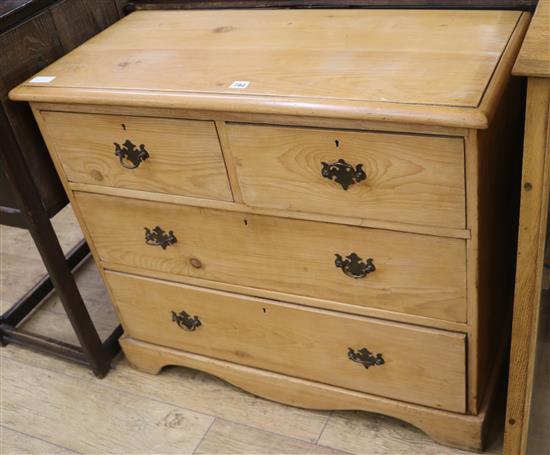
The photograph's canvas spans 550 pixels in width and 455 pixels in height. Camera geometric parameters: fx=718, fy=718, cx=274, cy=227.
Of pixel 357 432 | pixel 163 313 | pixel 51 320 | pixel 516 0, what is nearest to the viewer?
pixel 516 0

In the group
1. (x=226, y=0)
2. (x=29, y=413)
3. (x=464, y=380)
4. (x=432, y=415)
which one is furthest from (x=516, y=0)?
(x=29, y=413)

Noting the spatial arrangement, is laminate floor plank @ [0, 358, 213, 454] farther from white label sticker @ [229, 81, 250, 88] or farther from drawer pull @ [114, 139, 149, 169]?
white label sticker @ [229, 81, 250, 88]

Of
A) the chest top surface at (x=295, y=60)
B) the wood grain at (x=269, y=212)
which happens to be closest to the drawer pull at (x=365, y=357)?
the wood grain at (x=269, y=212)

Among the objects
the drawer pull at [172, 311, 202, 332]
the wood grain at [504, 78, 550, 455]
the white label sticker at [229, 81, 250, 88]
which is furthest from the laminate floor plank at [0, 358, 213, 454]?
the white label sticker at [229, 81, 250, 88]

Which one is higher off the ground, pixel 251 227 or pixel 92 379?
pixel 251 227

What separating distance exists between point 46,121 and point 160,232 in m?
0.32

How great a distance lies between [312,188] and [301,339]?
409 millimetres

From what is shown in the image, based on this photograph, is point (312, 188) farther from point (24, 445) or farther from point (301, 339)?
point (24, 445)

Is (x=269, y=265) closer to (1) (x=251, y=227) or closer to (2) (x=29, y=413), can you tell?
(1) (x=251, y=227)

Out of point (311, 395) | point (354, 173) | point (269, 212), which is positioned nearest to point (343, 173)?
point (354, 173)

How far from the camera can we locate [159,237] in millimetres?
1543

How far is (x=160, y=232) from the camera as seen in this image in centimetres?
153

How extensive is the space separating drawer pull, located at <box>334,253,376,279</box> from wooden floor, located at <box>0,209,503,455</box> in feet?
1.43

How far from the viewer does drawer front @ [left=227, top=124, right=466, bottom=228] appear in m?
1.15
